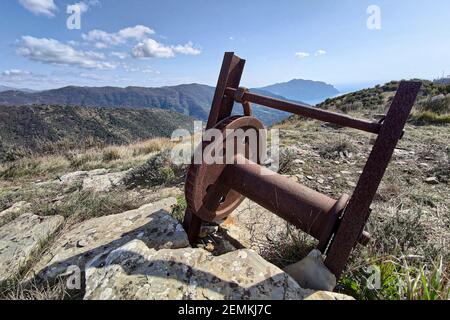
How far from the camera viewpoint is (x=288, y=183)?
2424 millimetres

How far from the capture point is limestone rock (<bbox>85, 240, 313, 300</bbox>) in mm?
1704

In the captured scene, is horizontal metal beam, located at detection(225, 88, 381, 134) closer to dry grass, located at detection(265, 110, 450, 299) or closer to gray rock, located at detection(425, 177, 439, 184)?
dry grass, located at detection(265, 110, 450, 299)

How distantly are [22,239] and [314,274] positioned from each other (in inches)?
108

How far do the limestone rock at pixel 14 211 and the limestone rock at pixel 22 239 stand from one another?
778mm

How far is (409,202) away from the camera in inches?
140

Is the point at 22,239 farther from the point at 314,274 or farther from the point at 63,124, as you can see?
the point at 63,124

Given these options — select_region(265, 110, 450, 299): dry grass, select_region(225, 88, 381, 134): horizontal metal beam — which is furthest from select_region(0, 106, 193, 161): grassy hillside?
select_region(225, 88, 381, 134): horizontal metal beam

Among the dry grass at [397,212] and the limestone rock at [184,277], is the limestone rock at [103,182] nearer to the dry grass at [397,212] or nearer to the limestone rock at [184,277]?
the limestone rock at [184,277]

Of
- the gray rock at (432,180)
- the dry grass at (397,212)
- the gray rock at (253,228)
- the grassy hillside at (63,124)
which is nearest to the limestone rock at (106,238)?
the gray rock at (253,228)

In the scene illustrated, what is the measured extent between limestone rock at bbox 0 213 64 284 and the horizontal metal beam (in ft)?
7.60

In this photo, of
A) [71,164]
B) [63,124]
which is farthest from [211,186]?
[63,124]

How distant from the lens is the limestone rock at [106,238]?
7.48 ft
